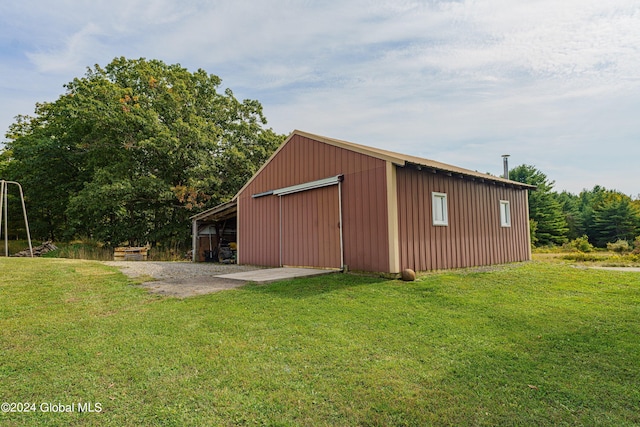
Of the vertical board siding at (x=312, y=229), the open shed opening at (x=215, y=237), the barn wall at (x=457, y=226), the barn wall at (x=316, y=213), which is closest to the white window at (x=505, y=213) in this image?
the barn wall at (x=457, y=226)

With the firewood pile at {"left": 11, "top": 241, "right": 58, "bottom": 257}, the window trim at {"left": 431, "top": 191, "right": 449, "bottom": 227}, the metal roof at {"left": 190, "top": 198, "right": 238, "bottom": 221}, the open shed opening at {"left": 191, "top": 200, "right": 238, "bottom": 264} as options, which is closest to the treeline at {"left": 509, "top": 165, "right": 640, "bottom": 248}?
the window trim at {"left": 431, "top": 191, "right": 449, "bottom": 227}

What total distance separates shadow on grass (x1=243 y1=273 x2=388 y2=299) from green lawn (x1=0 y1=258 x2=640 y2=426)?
0.60 ft

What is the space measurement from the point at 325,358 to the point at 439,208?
615 cm

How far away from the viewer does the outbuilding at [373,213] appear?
737 cm

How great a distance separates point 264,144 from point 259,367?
60.8 feet

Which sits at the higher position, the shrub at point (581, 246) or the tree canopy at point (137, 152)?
the tree canopy at point (137, 152)

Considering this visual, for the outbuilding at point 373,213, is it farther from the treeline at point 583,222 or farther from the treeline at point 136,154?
the treeline at point 583,222

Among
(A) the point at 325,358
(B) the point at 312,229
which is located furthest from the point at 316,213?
(A) the point at 325,358

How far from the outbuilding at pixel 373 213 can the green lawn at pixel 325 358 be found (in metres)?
2.11

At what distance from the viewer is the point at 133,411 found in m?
2.18

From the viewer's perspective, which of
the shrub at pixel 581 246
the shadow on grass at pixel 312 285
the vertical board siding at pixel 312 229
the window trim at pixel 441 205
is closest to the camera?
the shadow on grass at pixel 312 285

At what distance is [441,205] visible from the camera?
8352mm

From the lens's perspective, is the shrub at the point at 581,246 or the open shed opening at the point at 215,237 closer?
the open shed opening at the point at 215,237

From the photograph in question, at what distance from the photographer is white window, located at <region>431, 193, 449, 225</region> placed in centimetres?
811
